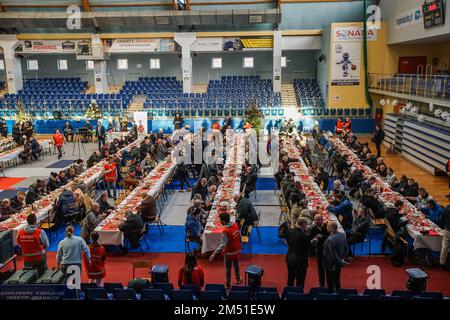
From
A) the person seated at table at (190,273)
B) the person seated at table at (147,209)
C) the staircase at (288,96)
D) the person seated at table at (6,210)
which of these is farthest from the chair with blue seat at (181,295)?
the staircase at (288,96)

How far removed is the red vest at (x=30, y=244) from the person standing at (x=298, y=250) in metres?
4.97

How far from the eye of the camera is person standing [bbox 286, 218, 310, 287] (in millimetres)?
7625

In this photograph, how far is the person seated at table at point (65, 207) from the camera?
38.0ft

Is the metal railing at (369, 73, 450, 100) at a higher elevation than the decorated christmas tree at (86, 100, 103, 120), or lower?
higher

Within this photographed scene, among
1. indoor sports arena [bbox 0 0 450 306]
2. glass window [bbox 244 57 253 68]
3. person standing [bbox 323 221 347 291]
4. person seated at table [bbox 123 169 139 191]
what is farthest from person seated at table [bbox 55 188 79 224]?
glass window [bbox 244 57 253 68]

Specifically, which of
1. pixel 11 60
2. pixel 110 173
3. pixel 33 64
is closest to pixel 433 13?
pixel 110 173

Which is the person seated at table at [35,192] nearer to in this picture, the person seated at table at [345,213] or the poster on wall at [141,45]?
the person seated at table at [345,213]

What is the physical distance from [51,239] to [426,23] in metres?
19.0

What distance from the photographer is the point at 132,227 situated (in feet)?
32.8

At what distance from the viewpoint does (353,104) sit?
28.8 m

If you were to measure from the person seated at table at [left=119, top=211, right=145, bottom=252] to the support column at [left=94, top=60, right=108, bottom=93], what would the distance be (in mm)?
24587

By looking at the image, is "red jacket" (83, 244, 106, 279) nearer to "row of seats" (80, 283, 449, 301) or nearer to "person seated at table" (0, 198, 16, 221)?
"row of seats" (80, 283, 449, 301)

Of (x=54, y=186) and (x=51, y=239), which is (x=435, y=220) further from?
(x=54, y=186)
